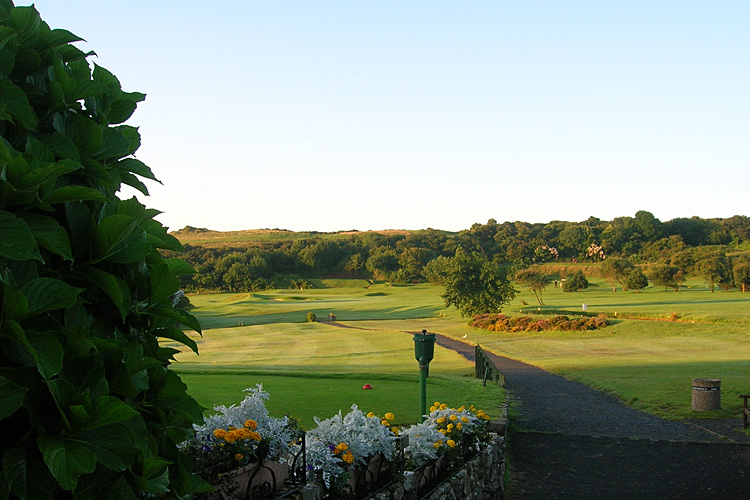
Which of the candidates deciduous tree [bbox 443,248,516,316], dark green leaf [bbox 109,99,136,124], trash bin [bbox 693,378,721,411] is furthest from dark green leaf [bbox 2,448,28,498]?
deciduous tree [bbox 443,248,516,316]

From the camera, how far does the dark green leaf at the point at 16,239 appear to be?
1.49m

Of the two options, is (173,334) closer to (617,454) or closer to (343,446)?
(343,446)

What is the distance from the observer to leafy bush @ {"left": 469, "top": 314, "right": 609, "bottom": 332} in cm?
3822

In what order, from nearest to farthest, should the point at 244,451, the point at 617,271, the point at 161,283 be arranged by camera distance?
the point at 161,283
the point at 244,451
the point at 617,271

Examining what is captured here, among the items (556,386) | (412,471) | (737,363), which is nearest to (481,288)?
(737,363)

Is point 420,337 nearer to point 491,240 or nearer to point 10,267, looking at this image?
point 10,267

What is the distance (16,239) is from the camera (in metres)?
1.50

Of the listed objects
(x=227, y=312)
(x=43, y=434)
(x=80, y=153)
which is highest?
(x=80, y=153)

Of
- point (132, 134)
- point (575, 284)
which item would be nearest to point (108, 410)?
point (132, 134)

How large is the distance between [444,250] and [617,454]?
3653 inches

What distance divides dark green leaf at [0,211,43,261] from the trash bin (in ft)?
52.9

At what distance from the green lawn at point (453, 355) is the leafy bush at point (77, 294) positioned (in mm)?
9278

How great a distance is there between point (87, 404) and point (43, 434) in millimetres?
118

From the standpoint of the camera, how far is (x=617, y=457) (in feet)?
37.1
